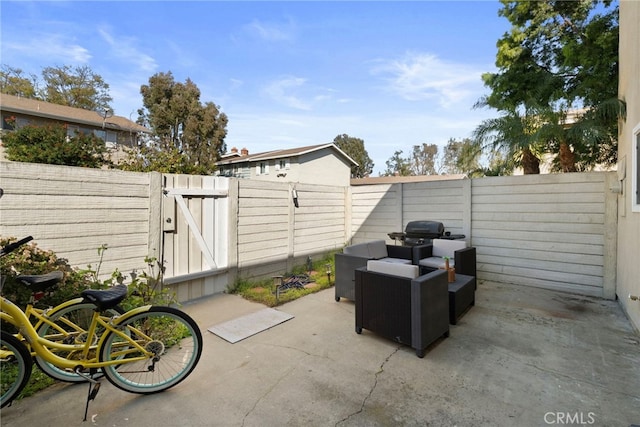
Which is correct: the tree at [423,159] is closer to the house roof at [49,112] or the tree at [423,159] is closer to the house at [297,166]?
the house at [297,166]

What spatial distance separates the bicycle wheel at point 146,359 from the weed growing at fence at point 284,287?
185 centimetres

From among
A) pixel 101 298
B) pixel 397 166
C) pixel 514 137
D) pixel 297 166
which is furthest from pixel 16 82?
pixel 397 166

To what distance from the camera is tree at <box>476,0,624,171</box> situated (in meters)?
5.30

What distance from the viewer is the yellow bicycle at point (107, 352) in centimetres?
189

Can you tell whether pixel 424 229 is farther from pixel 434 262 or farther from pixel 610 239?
pixel 610 239

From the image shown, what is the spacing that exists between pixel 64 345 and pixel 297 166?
589 inches

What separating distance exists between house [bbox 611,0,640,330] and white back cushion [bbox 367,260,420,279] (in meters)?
2.38

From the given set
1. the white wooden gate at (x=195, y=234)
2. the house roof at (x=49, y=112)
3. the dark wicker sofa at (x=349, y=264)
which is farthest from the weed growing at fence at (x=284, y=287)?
the house roof at (x=49, y=112)

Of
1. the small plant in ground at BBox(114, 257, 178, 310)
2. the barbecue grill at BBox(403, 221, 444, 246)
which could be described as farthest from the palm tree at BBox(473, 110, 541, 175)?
the small plant in ground at BBox(114, 257, 178, 310)

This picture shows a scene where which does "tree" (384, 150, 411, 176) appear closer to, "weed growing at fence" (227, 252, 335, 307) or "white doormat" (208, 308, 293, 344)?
"weed growing at fence" (227, 252, 335, 307)

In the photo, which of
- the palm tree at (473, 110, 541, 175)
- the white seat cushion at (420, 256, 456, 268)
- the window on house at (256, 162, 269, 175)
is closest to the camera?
the white seat cushion at (420, 256, 456, 268)

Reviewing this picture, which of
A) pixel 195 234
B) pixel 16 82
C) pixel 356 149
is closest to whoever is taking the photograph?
pixel 195 234

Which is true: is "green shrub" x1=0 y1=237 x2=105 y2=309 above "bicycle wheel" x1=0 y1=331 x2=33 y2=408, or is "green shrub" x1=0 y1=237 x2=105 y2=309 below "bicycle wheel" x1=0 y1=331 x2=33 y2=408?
above

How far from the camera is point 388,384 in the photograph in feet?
7.72
